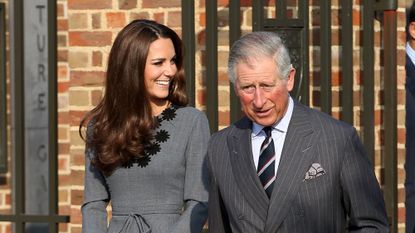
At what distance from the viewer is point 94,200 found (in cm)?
466

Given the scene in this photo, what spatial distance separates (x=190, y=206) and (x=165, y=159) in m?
Answer: 0.20

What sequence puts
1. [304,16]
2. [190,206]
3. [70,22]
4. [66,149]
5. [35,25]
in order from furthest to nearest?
[35,25], [66,149], [70,22], [304,16], [190,206]

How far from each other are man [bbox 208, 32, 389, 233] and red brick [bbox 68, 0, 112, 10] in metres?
1.95

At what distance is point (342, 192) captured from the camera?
3.78 meters

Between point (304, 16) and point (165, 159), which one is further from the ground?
point (304, 16)

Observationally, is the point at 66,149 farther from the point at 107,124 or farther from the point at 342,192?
the point at 342,192

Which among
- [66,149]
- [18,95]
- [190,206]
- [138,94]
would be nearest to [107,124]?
[138,94]

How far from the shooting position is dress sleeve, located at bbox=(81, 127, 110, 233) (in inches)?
183

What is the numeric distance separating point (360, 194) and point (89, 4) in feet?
7.65

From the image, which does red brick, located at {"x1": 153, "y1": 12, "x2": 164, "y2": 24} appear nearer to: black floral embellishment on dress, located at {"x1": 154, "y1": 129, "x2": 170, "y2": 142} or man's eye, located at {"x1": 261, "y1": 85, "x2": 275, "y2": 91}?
black floral embellishment on dress, located at {"x1": 154, "y1": 129, "x2": 170, "y2": 142}

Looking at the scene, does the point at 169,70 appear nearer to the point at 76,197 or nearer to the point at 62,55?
the point at 76,197

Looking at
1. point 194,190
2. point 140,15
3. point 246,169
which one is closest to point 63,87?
point 140,15

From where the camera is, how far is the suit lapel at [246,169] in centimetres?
384

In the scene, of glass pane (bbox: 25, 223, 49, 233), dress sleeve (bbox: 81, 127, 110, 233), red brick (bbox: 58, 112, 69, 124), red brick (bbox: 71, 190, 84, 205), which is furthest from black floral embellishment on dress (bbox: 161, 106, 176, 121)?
glass pane (bbox: 25, 223, 49, 233)
